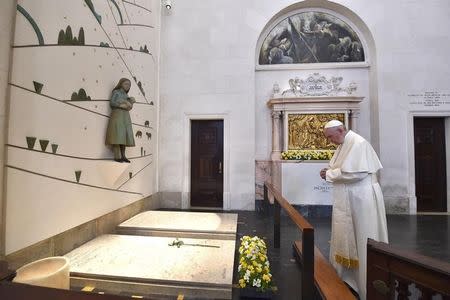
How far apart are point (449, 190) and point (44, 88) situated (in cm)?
858

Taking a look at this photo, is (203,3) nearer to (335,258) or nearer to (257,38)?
(257,38)

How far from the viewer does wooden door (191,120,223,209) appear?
6.71m

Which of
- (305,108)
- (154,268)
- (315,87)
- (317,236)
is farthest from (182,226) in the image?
(315,87)

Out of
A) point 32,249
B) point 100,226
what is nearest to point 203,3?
point 100,226

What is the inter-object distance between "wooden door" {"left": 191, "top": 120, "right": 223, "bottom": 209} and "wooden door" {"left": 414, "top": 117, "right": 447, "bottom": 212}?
16.9 ft

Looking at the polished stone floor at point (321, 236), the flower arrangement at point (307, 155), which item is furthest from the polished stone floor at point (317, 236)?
the flower arrangement at point (307, 155)

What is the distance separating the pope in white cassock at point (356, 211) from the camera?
265cm

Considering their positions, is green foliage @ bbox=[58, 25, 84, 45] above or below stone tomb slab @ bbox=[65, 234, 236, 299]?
above

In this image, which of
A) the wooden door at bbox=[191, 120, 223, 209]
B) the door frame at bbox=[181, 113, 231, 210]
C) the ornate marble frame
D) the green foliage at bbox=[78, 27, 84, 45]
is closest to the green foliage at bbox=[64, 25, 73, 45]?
the green foliage at bbox=[78, 27, 84, 45]

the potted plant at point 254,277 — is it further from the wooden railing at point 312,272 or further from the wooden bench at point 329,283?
the wooden bench at point 329,283

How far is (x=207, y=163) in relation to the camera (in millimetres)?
6781

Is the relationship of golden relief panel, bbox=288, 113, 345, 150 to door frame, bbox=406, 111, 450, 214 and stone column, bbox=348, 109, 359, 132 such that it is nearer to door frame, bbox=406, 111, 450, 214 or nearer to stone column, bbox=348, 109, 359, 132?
stone column, bbox=348, 109, 359, 132

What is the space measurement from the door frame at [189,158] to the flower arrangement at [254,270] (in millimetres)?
3919

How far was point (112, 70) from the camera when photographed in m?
4.17
